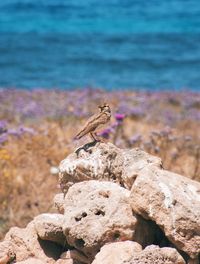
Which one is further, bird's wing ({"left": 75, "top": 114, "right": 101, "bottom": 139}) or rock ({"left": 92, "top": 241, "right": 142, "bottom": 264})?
bird's wing ({"left": 75, "top": 114, "right": 101, "bottom": 139})

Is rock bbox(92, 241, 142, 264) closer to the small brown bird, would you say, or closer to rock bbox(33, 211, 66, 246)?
rock bbox(33, 211, 66, 246)

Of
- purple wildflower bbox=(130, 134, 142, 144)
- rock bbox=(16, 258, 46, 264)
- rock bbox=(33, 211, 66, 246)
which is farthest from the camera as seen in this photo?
purple wildflower bbox=(130, 134, 142, 144)

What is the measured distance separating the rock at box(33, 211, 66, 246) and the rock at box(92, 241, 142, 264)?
0.50 metres

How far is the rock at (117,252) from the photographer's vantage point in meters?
4.23

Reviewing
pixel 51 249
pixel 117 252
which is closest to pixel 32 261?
pixel 51 249

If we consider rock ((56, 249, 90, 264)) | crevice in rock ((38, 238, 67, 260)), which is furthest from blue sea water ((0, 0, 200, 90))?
rock ((56, 249, 90, 264))

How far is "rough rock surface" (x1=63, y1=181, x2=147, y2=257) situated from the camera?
173 inches

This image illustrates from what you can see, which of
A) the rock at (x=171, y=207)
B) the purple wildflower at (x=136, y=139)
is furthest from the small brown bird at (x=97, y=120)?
the purple wildflower at (x=136, y=139)

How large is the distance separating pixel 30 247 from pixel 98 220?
71cm

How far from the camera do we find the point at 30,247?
16.2 feet

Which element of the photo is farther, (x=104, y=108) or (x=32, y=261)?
(x=104, y=108)

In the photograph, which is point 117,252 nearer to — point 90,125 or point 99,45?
point 90,125

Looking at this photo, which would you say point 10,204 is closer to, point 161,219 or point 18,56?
point 161,219

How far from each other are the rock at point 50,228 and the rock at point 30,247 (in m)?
0.09
